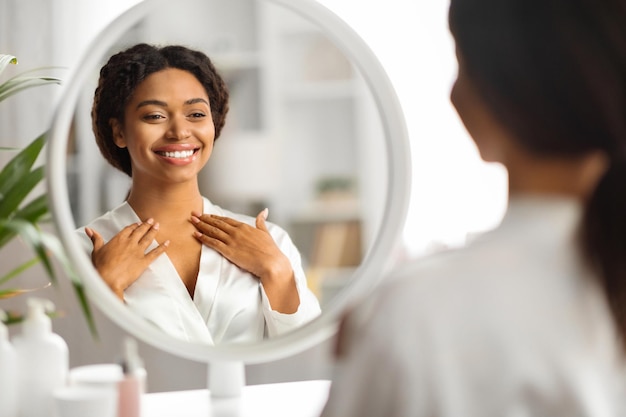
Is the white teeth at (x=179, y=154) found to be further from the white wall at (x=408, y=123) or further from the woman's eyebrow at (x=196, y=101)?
the white wall at (x=408, y=123)

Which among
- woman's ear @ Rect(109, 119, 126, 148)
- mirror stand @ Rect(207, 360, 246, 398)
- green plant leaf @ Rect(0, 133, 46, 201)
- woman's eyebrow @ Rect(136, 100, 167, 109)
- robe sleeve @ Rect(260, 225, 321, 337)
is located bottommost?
mirror stand @ Rect(207, 360, 246, 398)

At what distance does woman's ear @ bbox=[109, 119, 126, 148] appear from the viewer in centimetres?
80

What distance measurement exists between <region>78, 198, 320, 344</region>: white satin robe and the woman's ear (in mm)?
73

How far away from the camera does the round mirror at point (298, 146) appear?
0.80 m

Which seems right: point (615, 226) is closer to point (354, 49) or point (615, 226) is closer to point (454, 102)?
point (454, 102)

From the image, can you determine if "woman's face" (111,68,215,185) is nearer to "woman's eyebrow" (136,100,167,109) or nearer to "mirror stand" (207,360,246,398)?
"woman's eyebrow" (136,100,167,109)

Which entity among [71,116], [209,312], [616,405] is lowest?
[616,405]

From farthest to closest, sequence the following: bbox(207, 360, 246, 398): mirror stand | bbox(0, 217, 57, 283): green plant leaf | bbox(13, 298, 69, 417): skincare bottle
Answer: bbox(207, 360, 246, 398): mirror stand → bbox(13, 298, 69, 417): skincare bottle → bbox(0, 217, 57, 283): green plant leaf

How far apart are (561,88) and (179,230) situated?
1.53 ft

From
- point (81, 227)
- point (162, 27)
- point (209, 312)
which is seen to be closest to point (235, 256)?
point (209, 312)

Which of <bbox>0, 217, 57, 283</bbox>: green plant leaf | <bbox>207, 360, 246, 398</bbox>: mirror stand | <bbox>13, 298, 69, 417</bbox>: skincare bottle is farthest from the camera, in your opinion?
<bbox>207, 360, 246, 398</bbox>: mirror stand

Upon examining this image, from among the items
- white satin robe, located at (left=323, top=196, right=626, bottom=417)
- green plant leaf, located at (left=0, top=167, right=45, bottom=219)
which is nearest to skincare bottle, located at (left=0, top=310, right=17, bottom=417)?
green plant leaf, located at (left=0, top=167, right=45, bottom=219)

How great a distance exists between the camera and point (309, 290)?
839mm

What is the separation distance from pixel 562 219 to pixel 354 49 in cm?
31
